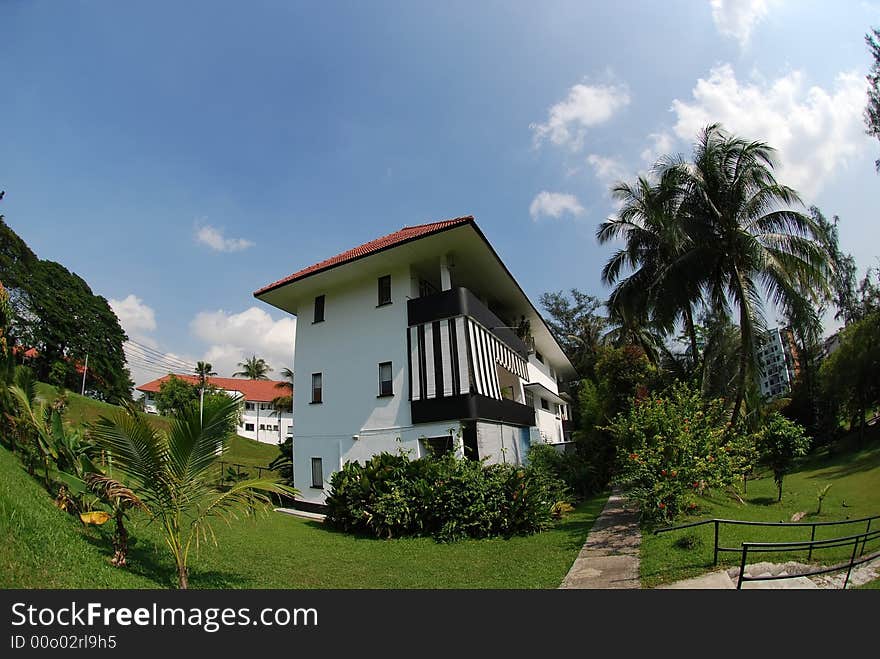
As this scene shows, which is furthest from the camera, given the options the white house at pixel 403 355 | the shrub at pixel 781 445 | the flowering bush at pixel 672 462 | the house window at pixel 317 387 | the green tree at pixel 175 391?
the green tree at pixel 175 391

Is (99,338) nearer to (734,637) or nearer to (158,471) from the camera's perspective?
(158,471)

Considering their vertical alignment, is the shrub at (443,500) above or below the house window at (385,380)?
below

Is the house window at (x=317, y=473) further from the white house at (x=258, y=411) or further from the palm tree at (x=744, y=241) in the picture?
the white house at (x=258, y=411)

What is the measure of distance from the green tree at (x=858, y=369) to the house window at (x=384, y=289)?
24.1 meters

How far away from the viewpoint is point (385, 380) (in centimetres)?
1669

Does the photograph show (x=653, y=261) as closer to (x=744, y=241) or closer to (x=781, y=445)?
(x=744, y=241)

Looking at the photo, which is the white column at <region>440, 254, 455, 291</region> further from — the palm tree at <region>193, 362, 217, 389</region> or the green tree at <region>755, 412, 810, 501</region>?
the palm tree at <region>193, 362, 217, 389</region>

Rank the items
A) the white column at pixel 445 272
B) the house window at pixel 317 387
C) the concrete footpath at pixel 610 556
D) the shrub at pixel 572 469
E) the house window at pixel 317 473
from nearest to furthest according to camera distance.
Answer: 1. the concrete footpath at pixel 610 556
2. the white column at pixel 445 272
3. the house window at pixel 317 473
4. the shrub at pixel 572 469
5. the house window at pixel 317 387

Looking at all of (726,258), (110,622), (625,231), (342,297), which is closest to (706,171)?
(726,258)

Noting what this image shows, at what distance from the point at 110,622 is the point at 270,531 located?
8.48 metres

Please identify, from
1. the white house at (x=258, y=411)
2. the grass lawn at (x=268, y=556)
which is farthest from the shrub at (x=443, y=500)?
the white house at (x=258, y=411)

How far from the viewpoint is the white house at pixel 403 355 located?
15.3 meters

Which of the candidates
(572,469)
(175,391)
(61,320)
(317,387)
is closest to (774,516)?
(572,469)

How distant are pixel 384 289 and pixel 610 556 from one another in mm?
12269
